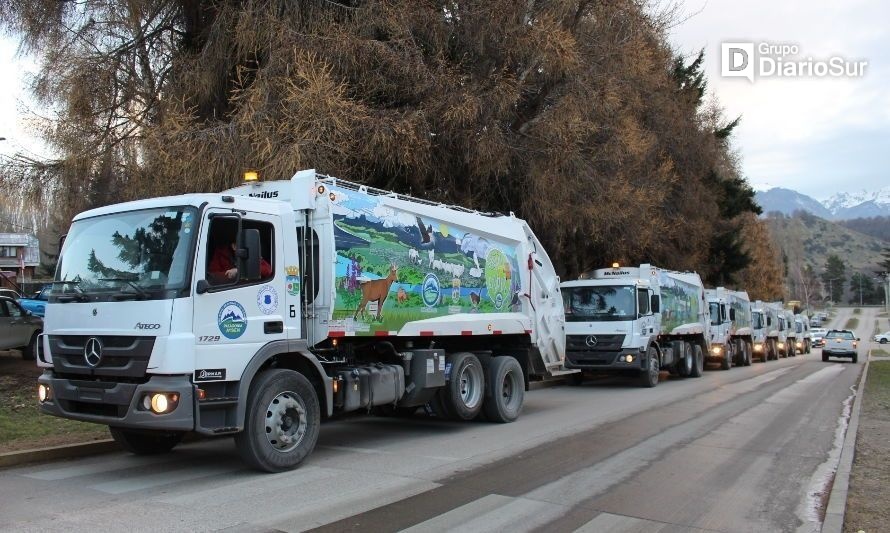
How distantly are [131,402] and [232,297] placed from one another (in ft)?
4.52

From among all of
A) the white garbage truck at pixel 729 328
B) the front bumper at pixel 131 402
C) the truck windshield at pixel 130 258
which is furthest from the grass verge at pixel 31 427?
the white garbage truck at pixel 729 328

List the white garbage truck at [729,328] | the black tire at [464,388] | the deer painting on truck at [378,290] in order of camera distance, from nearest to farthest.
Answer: the deer painting on truck at [378,290] → the black tire at [464,388] → the white garbage truck at [729,328]

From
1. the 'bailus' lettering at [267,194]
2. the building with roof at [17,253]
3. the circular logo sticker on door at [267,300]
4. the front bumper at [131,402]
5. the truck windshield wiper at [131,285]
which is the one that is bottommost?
the front bumper at [131,402]

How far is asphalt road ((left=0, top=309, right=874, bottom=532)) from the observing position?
574 centimetres

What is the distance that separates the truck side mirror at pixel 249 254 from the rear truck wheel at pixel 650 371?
13.4 meters

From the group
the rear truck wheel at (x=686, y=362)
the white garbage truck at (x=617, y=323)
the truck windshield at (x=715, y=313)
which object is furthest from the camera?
the truck windshield at (x=715, y=313)

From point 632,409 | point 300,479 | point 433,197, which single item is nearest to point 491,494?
point 300,479

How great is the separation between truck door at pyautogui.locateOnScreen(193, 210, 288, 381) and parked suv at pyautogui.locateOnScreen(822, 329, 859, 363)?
39347 mm

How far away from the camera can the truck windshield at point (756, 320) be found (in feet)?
115

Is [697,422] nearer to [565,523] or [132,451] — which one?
[565,523]

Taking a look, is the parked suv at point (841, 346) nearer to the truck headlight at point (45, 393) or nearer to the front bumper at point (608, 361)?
the front bumper at point (608, 361)

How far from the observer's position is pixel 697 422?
11.8 m

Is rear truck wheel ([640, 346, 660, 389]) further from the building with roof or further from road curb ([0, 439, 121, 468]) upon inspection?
the building with roof

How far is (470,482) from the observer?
7.02 metres
